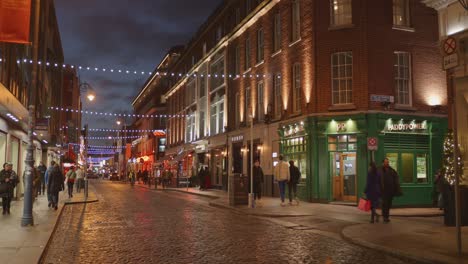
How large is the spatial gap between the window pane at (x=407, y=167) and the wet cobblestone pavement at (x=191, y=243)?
352 inches

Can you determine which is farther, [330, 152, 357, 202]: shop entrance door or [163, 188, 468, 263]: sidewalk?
[330, 152, 357, 202]: shop entrance door

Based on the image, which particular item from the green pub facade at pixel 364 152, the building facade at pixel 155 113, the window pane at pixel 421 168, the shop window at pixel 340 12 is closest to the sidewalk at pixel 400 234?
the green pub facade at pixel 364 152

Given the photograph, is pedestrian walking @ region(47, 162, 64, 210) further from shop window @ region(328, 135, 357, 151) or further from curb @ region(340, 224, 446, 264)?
curb @ region(340, 224, 446, 264)

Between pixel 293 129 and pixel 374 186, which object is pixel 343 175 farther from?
pixel 374 186

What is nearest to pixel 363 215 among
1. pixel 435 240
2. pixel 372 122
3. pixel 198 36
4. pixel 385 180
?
pixel 385 180

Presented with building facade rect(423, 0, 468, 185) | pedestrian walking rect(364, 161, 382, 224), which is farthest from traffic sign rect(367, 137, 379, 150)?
pedestrian walking rect(364, 161, 382, 224)

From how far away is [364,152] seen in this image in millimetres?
21125

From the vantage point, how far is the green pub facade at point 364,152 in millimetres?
21312

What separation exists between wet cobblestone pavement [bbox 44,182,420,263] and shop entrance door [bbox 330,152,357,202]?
24.1 ft

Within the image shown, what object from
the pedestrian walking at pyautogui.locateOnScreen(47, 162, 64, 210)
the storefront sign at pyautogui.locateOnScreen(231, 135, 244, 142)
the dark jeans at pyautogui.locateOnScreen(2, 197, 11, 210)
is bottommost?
the dark jeans at pyautogui.locateOnScreen(2, 197, 11, 210)

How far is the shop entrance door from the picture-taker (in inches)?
871

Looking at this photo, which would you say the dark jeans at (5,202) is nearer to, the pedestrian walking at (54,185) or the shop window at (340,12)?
the pedestrian walking at (54,185)

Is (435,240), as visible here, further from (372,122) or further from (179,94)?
(179,94)

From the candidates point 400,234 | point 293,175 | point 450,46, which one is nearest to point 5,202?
point 293,175
